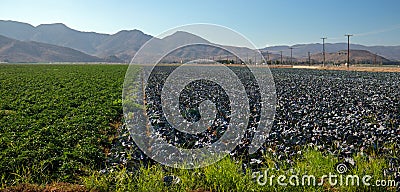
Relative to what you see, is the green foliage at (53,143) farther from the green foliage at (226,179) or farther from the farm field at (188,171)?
the green foliage at (226,179)

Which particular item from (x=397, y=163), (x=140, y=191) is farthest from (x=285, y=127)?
(x=140, y=191)

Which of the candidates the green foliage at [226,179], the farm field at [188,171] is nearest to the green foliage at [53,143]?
the farm field at [188,171]

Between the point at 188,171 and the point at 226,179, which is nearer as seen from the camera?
the point at 226,179

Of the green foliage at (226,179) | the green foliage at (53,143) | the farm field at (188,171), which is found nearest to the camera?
the green foliage at (226,179)

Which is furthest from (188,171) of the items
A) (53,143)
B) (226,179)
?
(53,143)

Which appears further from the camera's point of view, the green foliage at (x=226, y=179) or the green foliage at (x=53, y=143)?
the green foliage at (x=53, y=143)

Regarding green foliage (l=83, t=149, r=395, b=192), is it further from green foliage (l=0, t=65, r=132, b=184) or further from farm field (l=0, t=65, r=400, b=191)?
green foliage (l=0, t=65, r=132, b=184)

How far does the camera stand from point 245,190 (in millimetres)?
4520

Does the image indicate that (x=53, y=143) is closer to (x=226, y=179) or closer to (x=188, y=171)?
(x=188, y=171)

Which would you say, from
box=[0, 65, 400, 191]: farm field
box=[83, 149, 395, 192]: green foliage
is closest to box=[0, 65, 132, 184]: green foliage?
box=[0, 65, 400, 191]: farm field

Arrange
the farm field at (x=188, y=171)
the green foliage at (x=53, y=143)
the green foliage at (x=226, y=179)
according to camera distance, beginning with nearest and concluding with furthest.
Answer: the green foliage at (x=226, y=179) → the farm field at (x=188, y=171) → the green foliage at (x=53, y=143)

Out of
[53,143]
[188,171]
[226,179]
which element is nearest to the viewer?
[226,179]

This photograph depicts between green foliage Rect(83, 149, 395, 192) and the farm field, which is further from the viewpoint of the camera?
the farm field

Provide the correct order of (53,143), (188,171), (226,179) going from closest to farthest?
(226,179) → (188,171) → (53,143)
